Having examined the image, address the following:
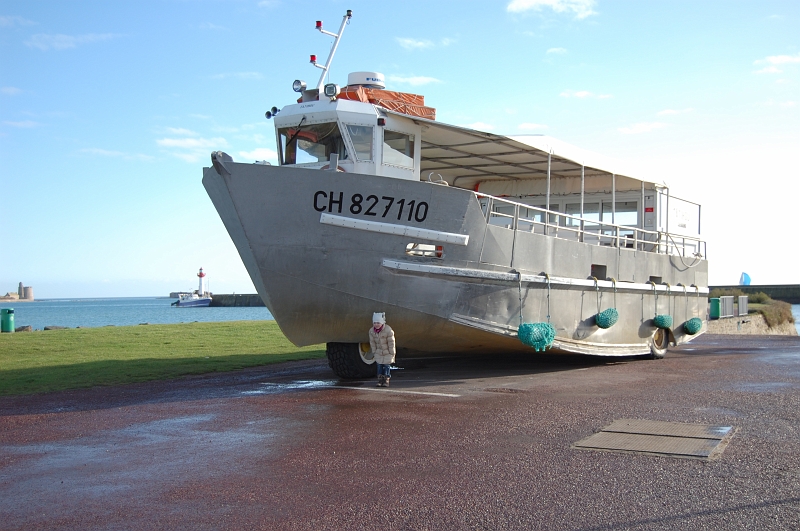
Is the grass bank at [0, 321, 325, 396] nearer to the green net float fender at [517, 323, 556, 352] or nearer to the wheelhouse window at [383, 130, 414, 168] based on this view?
the wheelhouse window at [383, 130, 414, 168]

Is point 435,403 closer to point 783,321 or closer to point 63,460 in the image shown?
point 63,460

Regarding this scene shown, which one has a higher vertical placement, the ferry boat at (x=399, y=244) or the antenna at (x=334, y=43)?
the antenna at (x=334, y=43)

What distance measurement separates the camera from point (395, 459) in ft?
20.9

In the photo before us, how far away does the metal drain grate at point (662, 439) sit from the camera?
6362 millimetres

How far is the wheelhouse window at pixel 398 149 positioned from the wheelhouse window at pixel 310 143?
0.72m

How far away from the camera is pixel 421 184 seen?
10.4 m

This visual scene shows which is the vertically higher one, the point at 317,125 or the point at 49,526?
the point at 317,125

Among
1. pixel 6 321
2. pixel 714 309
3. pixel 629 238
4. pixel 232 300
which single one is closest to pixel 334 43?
pixel 629 238

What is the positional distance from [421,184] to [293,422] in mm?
4060

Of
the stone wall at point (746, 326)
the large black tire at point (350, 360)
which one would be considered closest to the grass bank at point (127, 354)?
the large black tire at point (350, 360)

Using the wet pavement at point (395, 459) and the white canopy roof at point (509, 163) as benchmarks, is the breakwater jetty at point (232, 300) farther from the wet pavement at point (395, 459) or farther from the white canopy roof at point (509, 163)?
the wet pavement at point (395, 459)

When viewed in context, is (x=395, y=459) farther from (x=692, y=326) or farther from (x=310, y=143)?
(x=692, y=326)

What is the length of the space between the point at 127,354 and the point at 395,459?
40.7 feet

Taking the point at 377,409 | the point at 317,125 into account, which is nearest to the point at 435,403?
the point at 377,409
